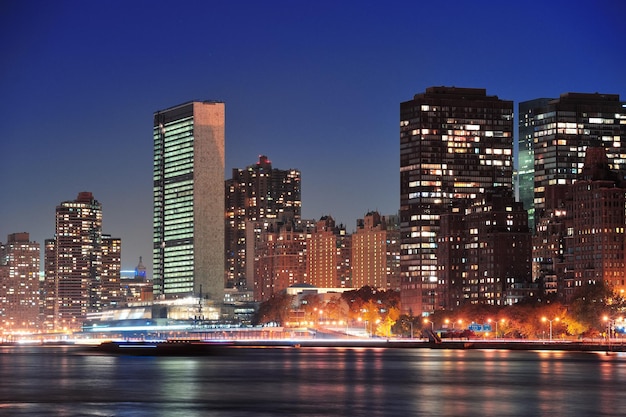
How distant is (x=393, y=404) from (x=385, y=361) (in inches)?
3629

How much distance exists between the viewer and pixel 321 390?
121 m

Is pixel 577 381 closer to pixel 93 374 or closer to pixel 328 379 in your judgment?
pixel 328 379

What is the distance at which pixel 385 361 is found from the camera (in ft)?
647

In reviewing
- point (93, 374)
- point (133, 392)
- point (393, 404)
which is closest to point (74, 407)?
point (133, 392)

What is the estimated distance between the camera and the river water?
99125 mm

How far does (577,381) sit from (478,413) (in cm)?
4135

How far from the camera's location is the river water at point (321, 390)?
99125 mm

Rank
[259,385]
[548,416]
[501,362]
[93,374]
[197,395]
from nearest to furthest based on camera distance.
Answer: [548,416], [197,395], [259,385], [93,374], [501,362]

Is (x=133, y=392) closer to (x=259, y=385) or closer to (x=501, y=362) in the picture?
(x=259, y=385)

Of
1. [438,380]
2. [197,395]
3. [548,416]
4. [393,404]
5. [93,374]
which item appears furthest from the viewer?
[93,374]

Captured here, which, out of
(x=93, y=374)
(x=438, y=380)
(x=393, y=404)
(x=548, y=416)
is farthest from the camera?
(x=93, y=374)

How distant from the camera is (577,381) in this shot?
5325 inches

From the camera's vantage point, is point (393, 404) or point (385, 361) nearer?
point (393, 404)

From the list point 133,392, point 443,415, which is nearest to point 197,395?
point 133,392
